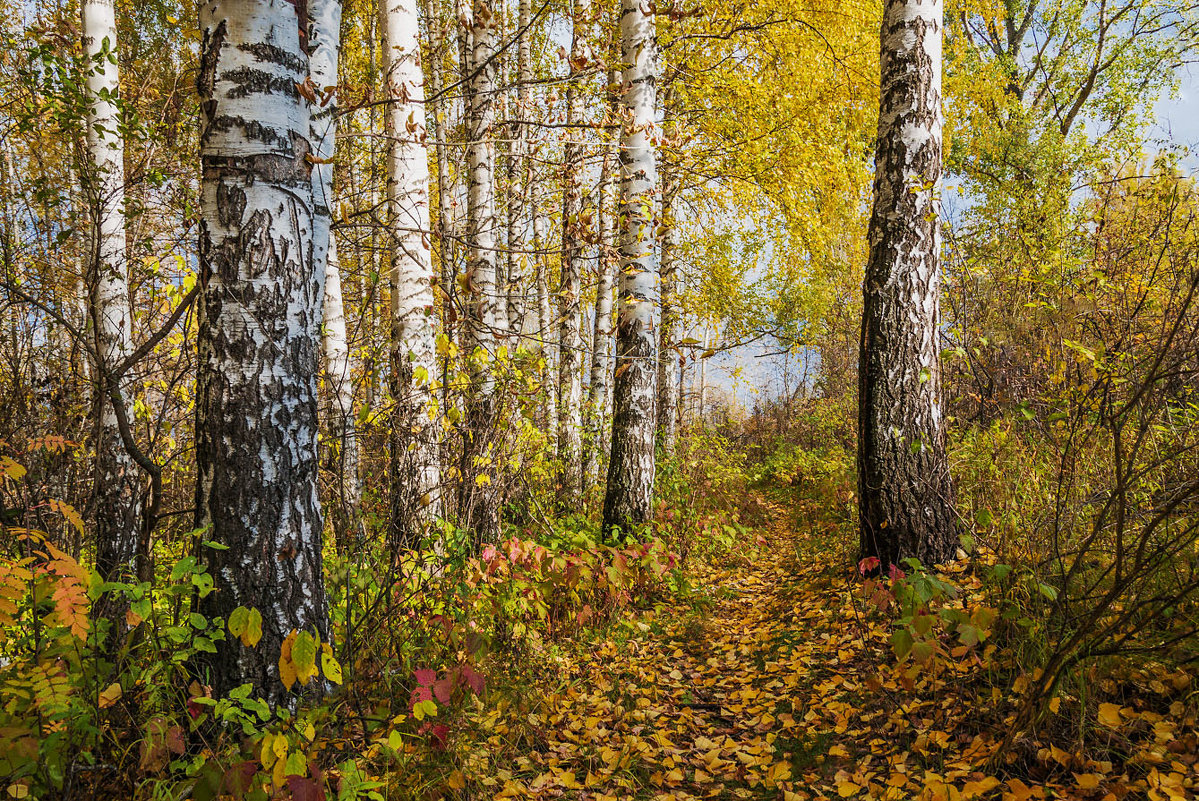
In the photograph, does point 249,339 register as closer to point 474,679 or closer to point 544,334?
point 474,679

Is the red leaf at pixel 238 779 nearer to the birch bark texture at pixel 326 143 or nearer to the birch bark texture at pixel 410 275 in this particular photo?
the birch bark texture at pixel 326 143

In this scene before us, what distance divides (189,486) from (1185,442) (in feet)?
22.5

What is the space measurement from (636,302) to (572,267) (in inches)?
27.2

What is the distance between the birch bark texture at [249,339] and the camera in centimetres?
206

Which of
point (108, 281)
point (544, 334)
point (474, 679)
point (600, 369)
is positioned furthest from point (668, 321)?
point (474, 679)

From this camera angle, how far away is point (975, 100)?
11.7 metres

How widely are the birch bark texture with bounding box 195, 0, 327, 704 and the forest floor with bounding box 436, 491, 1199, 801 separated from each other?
98 centimetres

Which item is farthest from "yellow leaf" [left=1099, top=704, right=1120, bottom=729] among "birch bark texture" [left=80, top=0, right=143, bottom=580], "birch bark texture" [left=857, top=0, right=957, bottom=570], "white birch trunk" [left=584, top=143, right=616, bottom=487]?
"birch bark texture" [left=80, top=0, right=143, bottom=580]

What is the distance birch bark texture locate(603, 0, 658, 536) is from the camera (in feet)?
16.1

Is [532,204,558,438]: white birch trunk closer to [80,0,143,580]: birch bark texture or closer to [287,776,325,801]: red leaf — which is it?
[287,776,325,801]: red leaf

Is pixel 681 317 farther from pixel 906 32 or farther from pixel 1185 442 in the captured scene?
pixel 1185 442

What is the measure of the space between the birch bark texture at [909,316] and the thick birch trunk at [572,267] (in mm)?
1948

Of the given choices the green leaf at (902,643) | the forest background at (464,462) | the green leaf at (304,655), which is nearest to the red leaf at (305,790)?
the forest background at (464,462)

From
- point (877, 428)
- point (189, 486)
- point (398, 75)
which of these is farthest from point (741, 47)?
point (189, 486)
